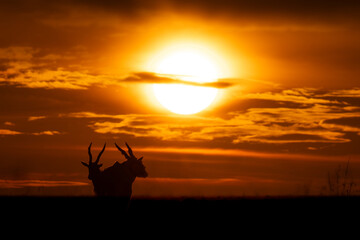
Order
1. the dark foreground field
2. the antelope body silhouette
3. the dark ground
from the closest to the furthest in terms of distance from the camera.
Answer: the dark ground → the dark foreground field → the antelope body silhouette

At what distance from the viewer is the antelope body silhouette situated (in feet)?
87.9

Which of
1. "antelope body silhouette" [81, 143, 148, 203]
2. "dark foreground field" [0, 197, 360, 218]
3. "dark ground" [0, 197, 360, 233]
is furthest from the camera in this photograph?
"antelope body silhouette" [81, 143, 148, 203]

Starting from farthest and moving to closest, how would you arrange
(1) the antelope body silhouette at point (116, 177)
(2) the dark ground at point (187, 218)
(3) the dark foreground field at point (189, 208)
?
1. (1) the antelope body silhouette at point (116, 177)
2. (3) the dark foreground field at point (189, 208)
3. (2) the dark ground at point (187, 218)

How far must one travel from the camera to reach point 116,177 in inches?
1060

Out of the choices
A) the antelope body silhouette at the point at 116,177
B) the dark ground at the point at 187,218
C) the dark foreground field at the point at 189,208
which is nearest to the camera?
the dark ground at the point at 187,218

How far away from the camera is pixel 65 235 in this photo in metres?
18.5

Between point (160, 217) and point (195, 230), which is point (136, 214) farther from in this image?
point (195, 230)

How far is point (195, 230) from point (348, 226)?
4.74 metres

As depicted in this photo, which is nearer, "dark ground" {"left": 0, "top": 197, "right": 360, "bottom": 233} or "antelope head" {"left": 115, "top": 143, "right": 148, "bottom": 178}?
"dark ground" {"left": 0, "top": 197, "right": 360, "bottom": 233}

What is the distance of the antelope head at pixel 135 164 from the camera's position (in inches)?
1091

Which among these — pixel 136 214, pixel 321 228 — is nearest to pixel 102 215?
pixel 136 214

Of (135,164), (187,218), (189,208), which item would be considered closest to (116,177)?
(135,164)

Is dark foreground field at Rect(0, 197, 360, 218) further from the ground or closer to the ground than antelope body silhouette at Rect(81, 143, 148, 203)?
closer to the ground

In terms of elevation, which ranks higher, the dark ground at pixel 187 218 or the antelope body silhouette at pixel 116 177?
the antelope body silhouette at pixel 116 177
